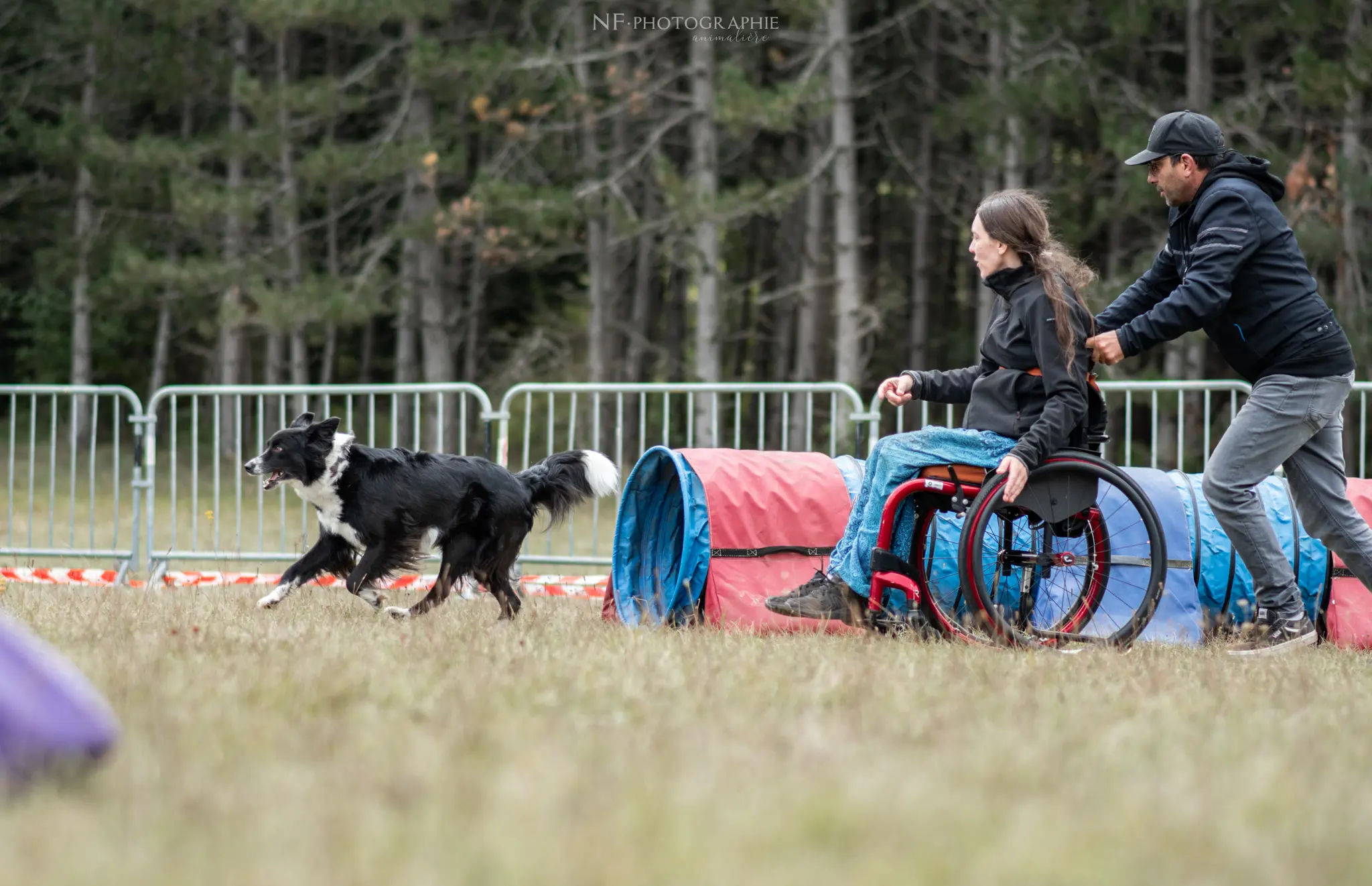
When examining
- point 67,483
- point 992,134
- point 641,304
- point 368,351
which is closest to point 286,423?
point 67,483

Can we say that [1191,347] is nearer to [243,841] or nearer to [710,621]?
[710,621]

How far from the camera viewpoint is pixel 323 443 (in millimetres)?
6332

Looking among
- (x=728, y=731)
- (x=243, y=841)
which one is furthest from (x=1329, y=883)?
(x=243, y=841)

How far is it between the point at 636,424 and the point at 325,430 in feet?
54.3

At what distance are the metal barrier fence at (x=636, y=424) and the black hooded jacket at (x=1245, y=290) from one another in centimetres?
306

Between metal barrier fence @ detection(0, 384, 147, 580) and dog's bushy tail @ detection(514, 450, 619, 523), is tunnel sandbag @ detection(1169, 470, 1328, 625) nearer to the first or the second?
dog's bushy tail @ detection(514, 450, 619, 523)

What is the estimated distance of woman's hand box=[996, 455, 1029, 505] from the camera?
4.93 m

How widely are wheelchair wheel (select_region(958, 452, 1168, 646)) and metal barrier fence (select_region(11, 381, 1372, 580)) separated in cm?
227

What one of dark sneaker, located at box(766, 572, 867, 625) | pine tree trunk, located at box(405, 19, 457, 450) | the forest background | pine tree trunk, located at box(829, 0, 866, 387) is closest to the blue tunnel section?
dark sneaker, located at box(766, 572, 867, 625)

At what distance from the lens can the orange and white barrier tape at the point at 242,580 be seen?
8.16m

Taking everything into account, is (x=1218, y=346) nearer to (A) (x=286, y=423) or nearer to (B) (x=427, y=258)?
(A) (x=286, y=423)

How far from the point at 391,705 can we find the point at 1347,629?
166 inches

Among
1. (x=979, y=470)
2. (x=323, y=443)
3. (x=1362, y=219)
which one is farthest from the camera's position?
(x=1362, y=219)

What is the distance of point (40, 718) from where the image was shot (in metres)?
2.42
